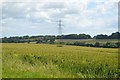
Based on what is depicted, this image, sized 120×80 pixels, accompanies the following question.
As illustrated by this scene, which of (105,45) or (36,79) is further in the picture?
(105,45)

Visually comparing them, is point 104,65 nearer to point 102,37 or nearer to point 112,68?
point 112,68

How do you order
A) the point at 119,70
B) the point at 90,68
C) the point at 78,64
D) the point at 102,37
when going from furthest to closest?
the point at 102,37
the point at 78,64
the point at 90,68
the point at 119,70

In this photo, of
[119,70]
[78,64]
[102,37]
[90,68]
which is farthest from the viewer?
[102,37]

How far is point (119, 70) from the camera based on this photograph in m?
11.8

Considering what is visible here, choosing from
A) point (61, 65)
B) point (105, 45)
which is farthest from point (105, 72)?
point (105, 45)

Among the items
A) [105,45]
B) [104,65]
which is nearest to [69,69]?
[104,65]

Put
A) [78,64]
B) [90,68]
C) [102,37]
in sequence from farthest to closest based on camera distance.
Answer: [102,37] → [78,64] → [90,68]

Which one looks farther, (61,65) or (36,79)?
(61,65)

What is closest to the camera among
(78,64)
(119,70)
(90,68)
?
(119,70)

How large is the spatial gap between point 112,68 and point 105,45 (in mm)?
67298

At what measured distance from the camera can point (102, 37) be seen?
113 metres

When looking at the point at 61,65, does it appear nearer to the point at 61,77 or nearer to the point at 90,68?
the point at 90,68

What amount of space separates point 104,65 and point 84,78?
306cm

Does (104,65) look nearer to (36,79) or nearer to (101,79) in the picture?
(101,79)
